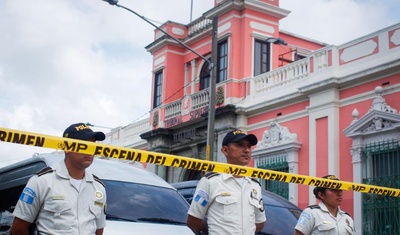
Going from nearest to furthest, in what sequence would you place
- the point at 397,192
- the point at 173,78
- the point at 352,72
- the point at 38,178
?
the point at 38,178 < the point at 397,192 < the point at 352,72 < the point at 173,78

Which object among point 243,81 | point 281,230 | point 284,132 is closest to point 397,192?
point 281,230

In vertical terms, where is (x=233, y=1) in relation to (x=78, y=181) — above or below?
above

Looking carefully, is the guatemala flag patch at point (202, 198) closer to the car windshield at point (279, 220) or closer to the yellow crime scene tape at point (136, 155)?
the yellow crime scene tape at point (136, 155)

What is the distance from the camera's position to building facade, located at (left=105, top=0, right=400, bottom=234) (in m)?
15.0

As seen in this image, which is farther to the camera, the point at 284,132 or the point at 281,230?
the point at 284,132

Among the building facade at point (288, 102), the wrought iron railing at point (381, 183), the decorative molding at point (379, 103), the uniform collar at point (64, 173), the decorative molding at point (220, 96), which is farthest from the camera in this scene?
the decorative molding at point (220, 96)

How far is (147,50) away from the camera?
26016 mm

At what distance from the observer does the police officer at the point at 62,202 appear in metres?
4.05

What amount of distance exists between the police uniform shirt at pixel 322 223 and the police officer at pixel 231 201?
92 cm

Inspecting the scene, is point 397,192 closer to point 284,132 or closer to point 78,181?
point 78,181

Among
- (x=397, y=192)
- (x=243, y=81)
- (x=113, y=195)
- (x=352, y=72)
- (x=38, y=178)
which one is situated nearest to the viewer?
(x=38, y=178)

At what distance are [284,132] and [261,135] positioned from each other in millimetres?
1196

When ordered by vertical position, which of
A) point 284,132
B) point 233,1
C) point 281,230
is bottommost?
point 281,230

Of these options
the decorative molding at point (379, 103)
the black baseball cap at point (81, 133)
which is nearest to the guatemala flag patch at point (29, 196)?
the black baseball cap at point (81, 133)
